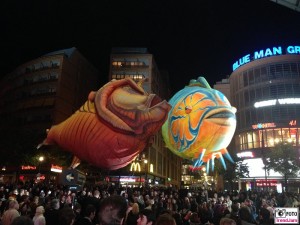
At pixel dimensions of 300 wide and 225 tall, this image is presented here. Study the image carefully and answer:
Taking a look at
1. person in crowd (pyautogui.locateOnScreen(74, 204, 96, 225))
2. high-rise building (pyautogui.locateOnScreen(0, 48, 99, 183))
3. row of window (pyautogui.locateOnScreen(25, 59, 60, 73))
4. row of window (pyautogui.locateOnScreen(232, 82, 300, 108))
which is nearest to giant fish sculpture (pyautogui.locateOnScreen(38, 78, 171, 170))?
person in crowd (pyautogui.locateOnScreen(74, 204, 96, 225))

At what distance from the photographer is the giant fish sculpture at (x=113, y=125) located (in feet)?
65.4

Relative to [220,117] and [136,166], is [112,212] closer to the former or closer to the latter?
[220,117]

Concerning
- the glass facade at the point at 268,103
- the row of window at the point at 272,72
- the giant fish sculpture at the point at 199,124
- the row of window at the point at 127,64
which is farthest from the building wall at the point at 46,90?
the giant fish sculpture at the point at 199,124

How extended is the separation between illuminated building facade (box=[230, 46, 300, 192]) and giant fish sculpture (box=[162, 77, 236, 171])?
46788mm

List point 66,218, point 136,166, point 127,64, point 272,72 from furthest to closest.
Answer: point 127,64 < point 272,72 < point 136,166 < point 66,218

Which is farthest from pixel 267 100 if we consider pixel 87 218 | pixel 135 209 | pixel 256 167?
pixel 87 218

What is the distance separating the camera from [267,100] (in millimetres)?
67438

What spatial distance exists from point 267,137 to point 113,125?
5334 centimetres

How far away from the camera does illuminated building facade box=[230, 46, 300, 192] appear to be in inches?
2547

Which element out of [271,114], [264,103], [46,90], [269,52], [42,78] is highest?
[269,52]

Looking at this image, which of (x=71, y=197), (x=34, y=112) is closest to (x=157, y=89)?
(x=34, y=112)

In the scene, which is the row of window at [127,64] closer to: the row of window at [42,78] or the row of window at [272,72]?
the row of window at [42,78]

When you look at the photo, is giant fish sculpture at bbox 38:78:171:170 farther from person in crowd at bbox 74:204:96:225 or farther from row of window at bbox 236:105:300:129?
row of window at bbox 236:105:300:129

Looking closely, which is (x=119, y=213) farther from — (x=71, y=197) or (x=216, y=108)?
(x=216, y=108)
